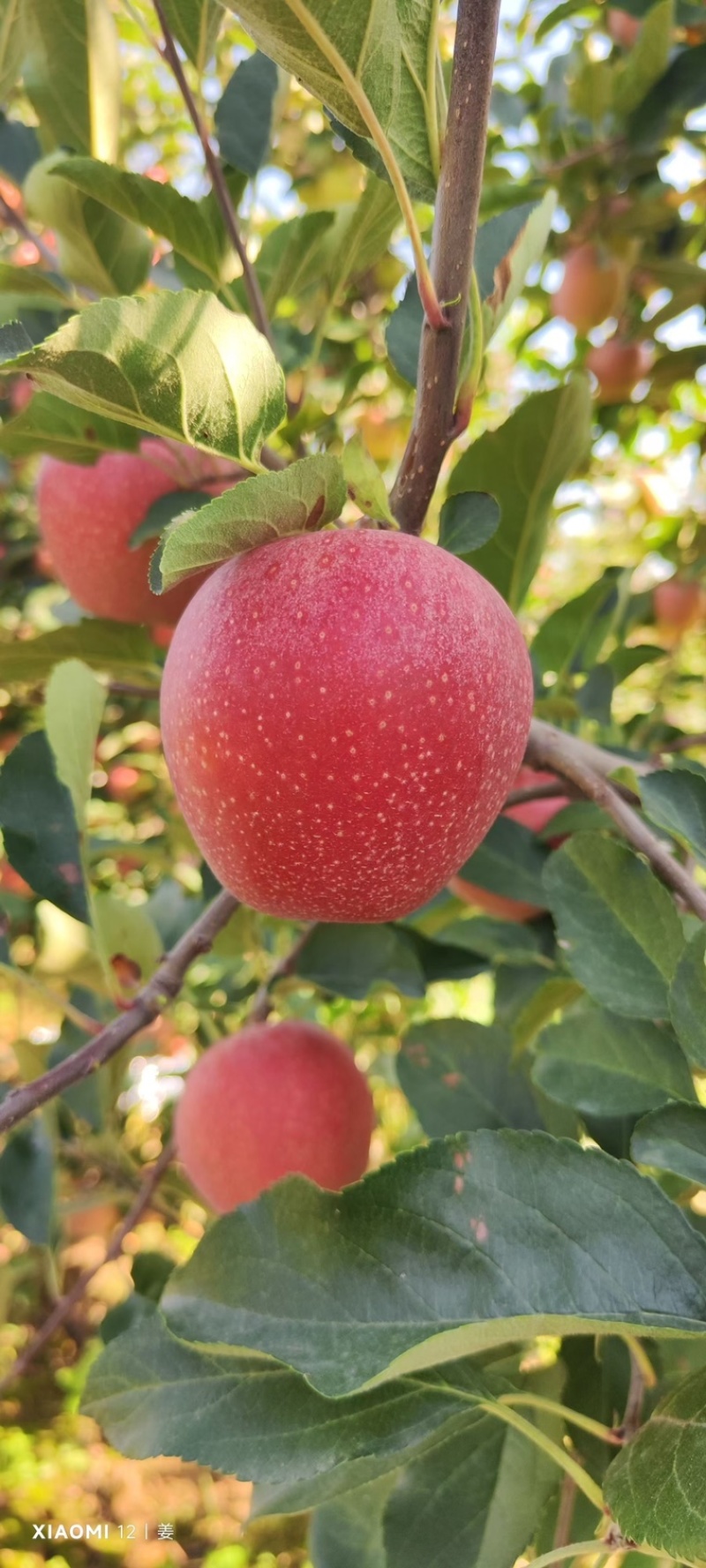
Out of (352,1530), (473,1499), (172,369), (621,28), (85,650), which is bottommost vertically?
(352,1530)

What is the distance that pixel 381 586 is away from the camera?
0.41 m

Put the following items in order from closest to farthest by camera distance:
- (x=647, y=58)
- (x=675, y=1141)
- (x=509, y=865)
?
(x=675, y=1141), (x=509, y=865), (x=647, y=58)

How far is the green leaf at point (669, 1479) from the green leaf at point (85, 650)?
64 cm

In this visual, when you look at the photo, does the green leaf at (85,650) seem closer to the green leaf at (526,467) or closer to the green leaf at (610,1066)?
the green leaf at (526,467)

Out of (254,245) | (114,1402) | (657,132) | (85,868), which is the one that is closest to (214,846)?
(85,868)

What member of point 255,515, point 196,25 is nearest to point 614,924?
point 255,515

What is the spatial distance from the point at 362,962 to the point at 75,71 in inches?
25.3

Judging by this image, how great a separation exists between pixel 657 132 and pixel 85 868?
44.0 inches

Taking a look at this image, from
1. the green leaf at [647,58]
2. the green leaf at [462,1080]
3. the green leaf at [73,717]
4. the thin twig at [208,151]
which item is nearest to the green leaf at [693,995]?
the green leaf at [462,1080]

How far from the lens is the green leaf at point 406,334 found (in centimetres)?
61

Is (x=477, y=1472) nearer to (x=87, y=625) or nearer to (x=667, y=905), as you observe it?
(x=667, y=905)

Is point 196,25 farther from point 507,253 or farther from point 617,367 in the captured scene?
point 617,367

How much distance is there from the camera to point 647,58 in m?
1.13

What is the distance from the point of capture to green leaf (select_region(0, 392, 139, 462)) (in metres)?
0.66
